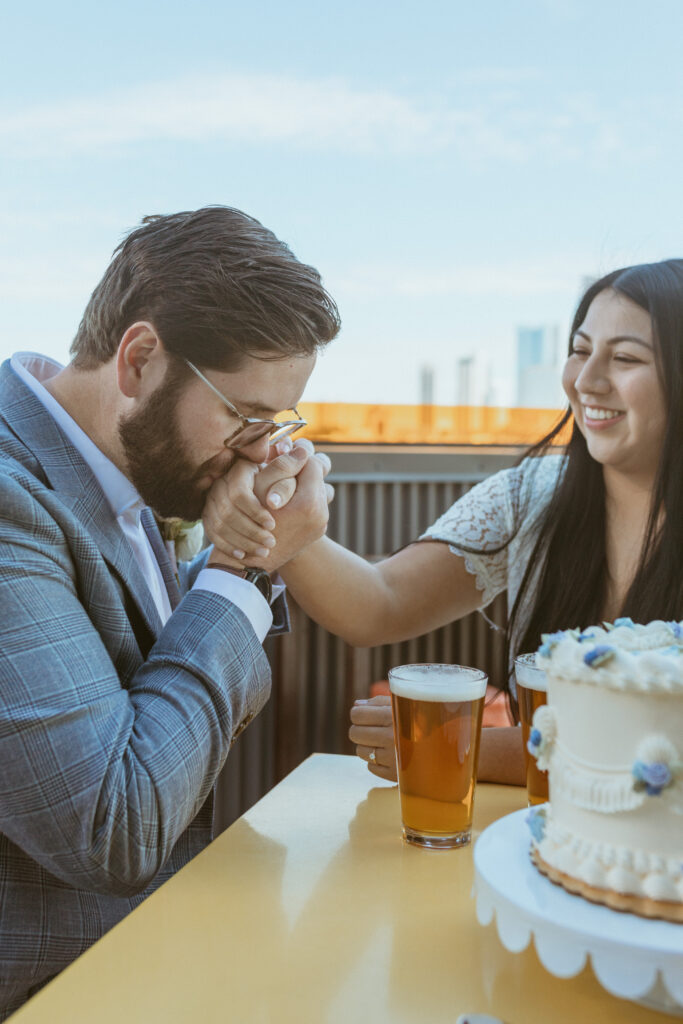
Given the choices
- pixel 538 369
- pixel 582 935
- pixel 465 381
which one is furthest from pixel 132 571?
pixel 538 369

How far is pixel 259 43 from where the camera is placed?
2.59 meters

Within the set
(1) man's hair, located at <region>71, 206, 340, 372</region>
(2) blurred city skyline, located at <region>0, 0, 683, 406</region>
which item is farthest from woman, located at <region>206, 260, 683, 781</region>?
(2) blurred city skyline, located at <region>0, 0, 683, 406</region>

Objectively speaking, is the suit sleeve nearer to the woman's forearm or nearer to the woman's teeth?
the woman's forearm

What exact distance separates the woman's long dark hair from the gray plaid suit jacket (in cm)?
70

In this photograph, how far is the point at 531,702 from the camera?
0.95 meters

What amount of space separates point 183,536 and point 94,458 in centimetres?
27

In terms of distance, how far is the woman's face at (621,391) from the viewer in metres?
1.54

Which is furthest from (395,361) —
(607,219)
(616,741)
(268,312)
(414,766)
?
(616,741)

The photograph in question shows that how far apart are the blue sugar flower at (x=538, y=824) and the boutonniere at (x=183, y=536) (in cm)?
76

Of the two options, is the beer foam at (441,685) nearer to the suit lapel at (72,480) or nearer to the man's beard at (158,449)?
the suit lapel at (72,480)

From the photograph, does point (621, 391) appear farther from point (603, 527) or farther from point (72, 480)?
point (72, 480)

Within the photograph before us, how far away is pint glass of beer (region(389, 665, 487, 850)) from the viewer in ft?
2.95

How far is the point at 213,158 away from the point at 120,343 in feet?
5.16

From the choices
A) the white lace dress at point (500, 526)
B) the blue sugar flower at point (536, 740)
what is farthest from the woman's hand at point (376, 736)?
the white lace dress at point (500, 526)
